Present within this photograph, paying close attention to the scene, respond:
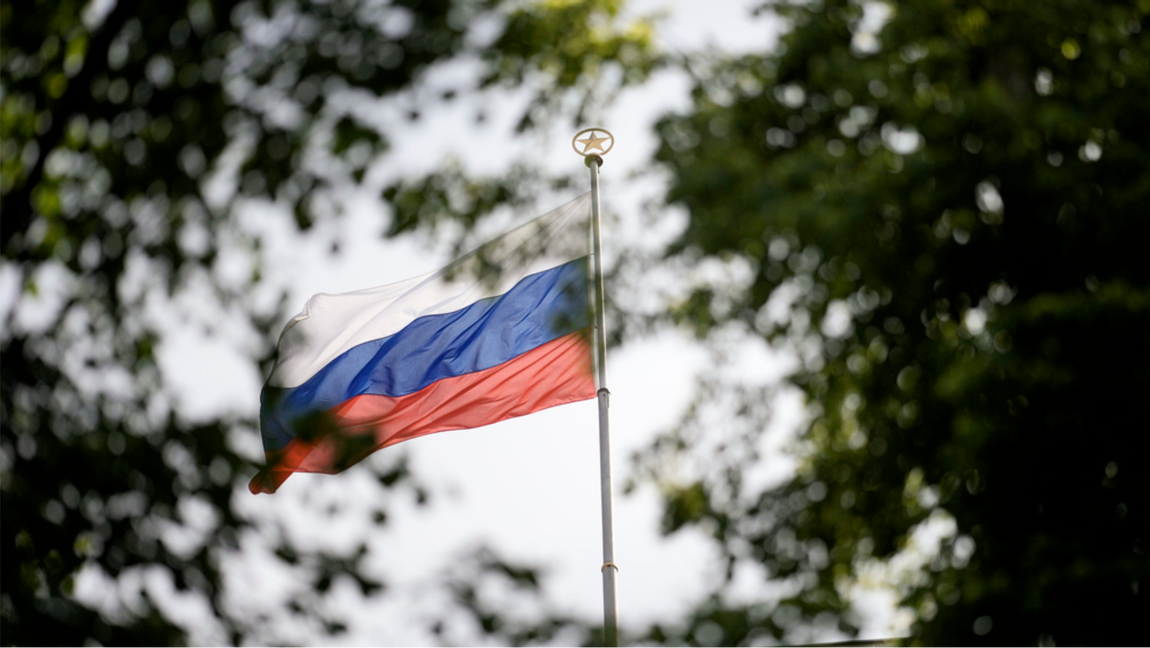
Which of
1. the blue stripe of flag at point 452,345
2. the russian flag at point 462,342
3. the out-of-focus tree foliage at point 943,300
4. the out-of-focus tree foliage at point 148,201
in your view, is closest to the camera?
the out-of-focus tree foliage at point 148,201

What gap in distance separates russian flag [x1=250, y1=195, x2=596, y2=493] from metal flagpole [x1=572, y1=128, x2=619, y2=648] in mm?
148

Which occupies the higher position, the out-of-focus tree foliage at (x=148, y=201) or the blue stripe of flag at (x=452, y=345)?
the blue stripe of flag at (x=452, y=345)

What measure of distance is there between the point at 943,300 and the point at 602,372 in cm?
247

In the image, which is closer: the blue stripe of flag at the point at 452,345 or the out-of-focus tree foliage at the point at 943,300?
the out-of-focus tree foliage at the point at 943,300

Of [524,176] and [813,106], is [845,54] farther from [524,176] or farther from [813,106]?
[524,176]

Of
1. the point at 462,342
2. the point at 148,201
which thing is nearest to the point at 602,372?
the point at 462,342

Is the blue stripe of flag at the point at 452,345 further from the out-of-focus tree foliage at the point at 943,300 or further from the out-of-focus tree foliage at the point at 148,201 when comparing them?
the out-of-focus tree foliage at the point at 148,201

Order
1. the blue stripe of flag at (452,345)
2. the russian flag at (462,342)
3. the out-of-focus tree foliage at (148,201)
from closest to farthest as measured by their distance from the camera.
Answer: the out-of-focus tree foliage at (148,201), the russian flag at (462,342), the blue stripe of flag at (452,345)

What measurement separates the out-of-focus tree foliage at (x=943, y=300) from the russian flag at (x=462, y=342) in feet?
4.64

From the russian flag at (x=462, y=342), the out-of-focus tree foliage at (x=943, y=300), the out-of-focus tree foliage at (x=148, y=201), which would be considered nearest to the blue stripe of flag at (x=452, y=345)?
the russian flag at (x=462, y=342)

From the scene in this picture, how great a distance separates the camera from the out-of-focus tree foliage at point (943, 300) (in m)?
6.23

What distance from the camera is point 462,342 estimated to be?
876 centimetres

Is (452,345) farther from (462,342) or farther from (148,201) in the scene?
(148,201)

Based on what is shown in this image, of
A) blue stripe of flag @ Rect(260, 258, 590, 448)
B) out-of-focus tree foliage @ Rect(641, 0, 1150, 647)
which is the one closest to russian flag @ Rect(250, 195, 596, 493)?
blue stripe of flag @ Rect(260, 258, 590, 448)
